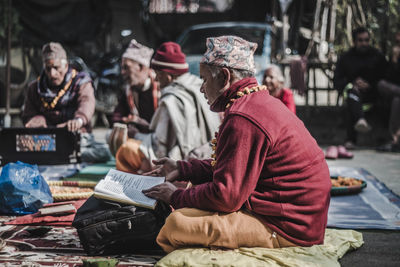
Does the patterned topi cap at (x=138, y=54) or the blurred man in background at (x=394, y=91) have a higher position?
the patterned topi cap at (x=138, y=54)

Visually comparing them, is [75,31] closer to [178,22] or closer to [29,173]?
[178,22]

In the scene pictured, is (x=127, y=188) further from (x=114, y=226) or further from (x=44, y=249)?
(x=44, y=249)

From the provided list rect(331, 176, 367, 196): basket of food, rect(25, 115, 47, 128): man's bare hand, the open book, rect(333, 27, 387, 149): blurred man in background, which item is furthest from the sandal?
the open book

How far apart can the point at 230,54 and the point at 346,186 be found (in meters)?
2.35

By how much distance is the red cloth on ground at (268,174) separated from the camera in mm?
2236

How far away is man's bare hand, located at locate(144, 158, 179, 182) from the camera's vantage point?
2.76 m

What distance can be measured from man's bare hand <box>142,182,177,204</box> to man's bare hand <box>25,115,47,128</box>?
3104 millimetres

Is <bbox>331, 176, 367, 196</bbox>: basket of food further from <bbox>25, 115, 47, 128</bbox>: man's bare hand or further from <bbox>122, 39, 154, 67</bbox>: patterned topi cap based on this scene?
<bbox>25, 115, 47, 128</bbox>: man's bare hand

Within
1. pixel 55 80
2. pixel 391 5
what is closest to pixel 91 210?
pixel 55 80

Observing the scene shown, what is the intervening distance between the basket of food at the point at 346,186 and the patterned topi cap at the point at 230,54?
2170 millimetres

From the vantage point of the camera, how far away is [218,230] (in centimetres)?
236

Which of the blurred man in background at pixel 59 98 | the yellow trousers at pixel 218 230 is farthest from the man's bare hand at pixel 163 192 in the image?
the blurred man in background at pixel 59 98

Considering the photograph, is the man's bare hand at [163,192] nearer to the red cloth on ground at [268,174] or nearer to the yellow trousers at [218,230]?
the red cloth on ground at [268,174]

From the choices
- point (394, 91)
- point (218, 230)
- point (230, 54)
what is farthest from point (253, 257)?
point (394, 91)
